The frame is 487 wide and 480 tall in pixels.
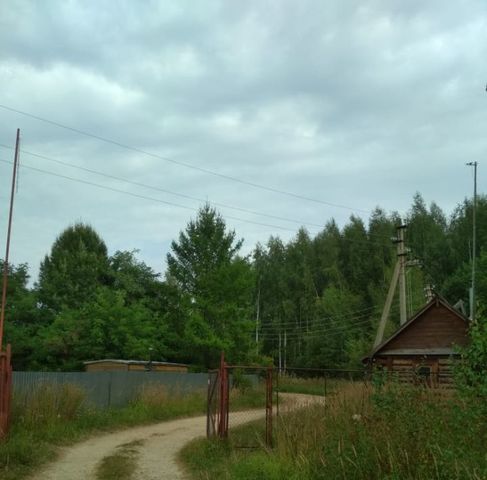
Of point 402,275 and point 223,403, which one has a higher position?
point 402,275

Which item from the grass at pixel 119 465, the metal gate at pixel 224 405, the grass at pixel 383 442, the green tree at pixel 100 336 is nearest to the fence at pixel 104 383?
the grass at pixel 119 465

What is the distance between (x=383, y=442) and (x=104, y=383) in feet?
52.3

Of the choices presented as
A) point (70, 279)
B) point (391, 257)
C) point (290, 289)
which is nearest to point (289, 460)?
point (70, 279)

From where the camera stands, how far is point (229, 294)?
3988cm

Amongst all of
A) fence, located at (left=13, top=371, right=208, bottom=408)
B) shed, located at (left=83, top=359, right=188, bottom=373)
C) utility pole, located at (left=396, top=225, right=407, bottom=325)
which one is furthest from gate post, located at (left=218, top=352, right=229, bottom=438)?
utility pole, located at (left=396, top=225, right=407, bottom=325)

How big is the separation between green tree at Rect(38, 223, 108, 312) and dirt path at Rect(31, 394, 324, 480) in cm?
2856

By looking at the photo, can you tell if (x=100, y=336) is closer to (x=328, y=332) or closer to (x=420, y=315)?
(x=420, y=315)

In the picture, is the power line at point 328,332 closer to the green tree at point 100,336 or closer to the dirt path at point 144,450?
the green tree at point 100,336

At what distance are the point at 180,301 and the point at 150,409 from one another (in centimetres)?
2242

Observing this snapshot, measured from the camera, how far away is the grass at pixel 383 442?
6793 millimetres

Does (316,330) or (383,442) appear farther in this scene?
(316,330)

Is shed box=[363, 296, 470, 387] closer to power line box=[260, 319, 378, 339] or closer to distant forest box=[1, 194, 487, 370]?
distant forest box=[1, 194, 487, 370]

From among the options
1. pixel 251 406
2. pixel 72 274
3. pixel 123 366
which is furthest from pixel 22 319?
pixel 251 406

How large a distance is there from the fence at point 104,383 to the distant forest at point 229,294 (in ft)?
40.7
